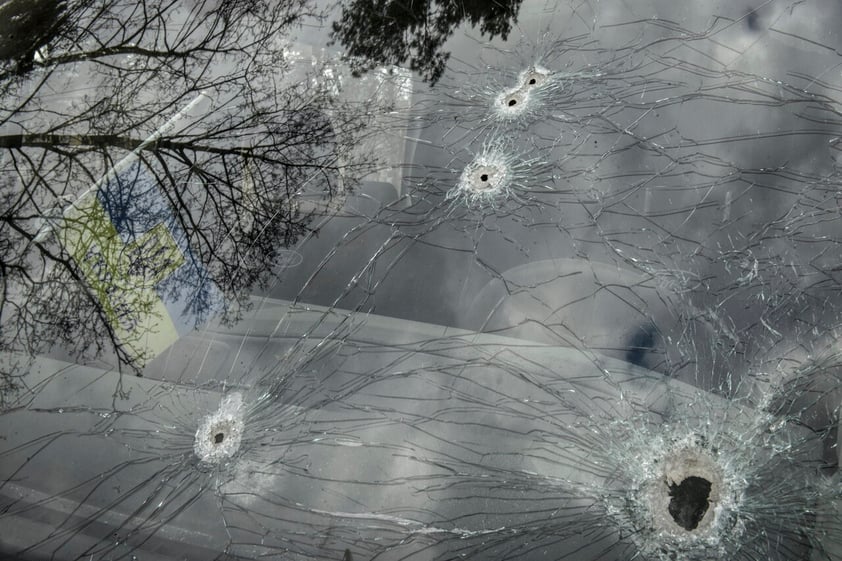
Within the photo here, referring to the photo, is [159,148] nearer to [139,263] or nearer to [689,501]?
[139,263]

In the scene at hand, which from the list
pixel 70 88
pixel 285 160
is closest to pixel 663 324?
pixel 285 160

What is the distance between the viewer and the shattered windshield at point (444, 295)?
1.38 metres

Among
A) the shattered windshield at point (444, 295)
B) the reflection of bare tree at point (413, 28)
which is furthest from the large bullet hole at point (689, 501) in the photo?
the reflection of bare tree at point (413, 28)

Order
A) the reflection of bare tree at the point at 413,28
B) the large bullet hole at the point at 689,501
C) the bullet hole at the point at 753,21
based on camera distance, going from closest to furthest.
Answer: the large bullet hole at the point at 689,501, the bullet hole at the point at 753,21, the reflection of bare tree at the point at 413,28

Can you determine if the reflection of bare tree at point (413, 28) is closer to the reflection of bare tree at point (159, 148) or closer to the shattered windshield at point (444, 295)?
the shattered windshield at point (444, 295)

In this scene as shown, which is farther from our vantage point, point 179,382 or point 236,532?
point 179,382

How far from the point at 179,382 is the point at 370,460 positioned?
570 millimetres

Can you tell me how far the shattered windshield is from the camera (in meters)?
1.38

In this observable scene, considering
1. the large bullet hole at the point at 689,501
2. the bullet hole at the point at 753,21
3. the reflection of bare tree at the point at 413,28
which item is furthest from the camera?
the reflection of bare tree at the point at 413,28

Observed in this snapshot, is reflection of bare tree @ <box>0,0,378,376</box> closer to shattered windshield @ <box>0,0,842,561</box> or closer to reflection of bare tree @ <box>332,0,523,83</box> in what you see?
shattered windshield @ <box>0,0,842,561</box>

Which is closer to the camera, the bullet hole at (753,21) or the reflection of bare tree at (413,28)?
the bullet hole at (753,21)

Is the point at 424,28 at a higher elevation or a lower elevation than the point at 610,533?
higher

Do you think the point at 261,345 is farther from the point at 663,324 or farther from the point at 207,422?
the point at 663,324

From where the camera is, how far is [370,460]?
1450mm
